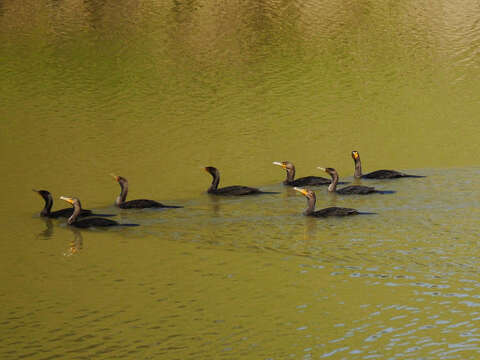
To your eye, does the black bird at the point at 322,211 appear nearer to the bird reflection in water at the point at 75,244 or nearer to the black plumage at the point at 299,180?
the black plumage at the point at 299,180

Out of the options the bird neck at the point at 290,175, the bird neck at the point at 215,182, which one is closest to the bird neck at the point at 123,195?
the bird neck at the point at 215,182

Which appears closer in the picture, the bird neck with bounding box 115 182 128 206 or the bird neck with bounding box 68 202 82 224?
the bird neck with bounding box 68 202 82 224

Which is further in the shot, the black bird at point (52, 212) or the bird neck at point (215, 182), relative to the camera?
the bird neck at point (215, 182)

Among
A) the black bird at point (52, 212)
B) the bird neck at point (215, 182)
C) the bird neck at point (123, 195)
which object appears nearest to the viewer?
the black bird at point (52, 212)

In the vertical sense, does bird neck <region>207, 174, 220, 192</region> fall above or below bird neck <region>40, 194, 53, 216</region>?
above

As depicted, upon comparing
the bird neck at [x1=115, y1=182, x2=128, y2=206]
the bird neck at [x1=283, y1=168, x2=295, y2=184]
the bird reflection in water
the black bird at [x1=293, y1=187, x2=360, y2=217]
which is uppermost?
the bird neck at [x1=283, y1=168, x2=295, y2=184]

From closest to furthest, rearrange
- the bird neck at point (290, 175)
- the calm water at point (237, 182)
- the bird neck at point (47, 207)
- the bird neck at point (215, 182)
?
1. the calm water at point (237, 182)
2. the bird neck at point (47, 207)
3. the bird neck at point (215, 182)
4. the bird neck at point (290, 175)

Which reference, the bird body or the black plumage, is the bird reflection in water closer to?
the black plumage

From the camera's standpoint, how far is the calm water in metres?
10.5

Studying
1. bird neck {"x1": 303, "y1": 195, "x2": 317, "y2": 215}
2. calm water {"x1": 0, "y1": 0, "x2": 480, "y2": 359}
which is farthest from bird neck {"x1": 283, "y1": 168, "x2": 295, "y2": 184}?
bird neck {"x1": 303, "y1": 195, "x2": 317, "y2": 215}

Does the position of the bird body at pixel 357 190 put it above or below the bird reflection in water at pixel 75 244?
above

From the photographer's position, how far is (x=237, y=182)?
1906cm

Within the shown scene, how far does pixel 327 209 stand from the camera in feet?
52.0

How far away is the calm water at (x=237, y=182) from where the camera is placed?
10.5m
